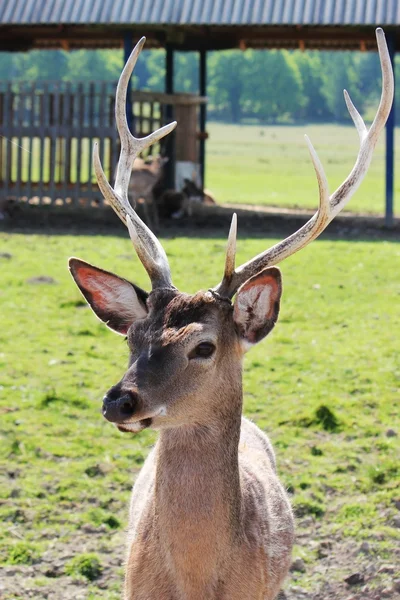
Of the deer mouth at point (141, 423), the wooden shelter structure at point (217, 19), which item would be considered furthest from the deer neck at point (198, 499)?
the wooden shelter structure at point (217, 19)

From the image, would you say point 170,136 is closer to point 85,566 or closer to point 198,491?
point 85,566

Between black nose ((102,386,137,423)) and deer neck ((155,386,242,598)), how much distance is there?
46 cm

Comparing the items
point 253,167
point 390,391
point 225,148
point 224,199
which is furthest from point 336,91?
point 390,391

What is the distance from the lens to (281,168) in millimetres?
41844

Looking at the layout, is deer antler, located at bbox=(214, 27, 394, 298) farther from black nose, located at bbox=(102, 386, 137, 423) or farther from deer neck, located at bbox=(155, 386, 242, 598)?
black nose, located at bbox=(102, 386, 137, 423)

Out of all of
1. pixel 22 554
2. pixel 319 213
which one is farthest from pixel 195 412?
pixel 22 554

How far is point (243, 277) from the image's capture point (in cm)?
434

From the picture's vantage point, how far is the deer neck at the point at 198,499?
13.1 feet

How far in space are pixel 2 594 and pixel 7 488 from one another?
122 cm

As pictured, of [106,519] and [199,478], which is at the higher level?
[199,478]

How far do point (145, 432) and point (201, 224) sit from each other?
10912mm

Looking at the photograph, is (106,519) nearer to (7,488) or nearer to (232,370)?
(7,488)

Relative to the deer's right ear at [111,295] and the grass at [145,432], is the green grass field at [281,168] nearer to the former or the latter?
the grass at [145,432]

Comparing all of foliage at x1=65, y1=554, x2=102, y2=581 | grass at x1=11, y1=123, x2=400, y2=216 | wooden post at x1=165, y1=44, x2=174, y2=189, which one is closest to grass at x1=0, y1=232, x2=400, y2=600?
foliage at x1=65, y1=554, x2=102, y2=581
